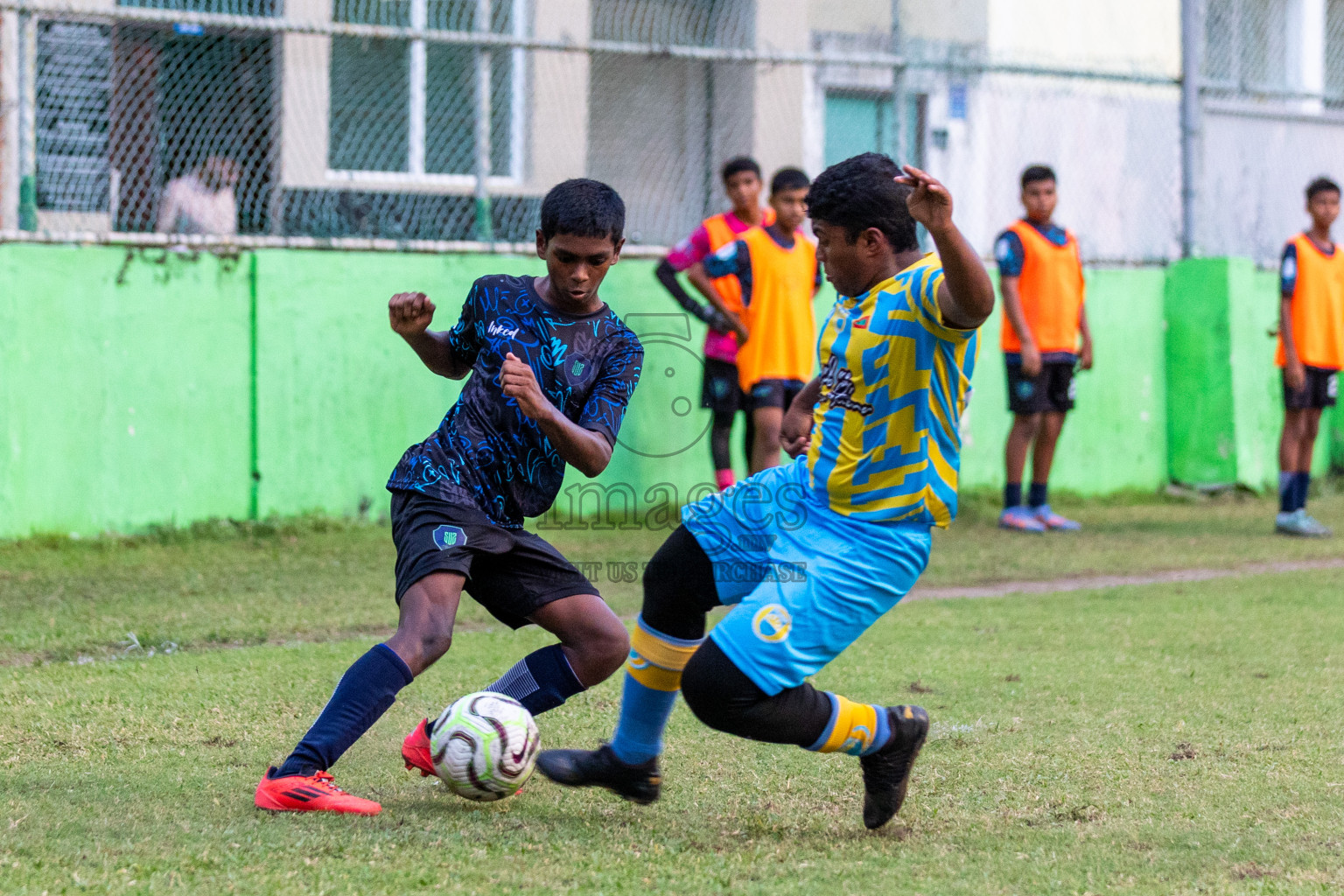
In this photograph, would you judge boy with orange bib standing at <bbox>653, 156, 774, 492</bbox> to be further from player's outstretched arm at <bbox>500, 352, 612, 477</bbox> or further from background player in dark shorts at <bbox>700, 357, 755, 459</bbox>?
player's outstretched arm at <bbox>500, 352, 612, 477</bbox>

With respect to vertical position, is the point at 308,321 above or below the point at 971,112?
below

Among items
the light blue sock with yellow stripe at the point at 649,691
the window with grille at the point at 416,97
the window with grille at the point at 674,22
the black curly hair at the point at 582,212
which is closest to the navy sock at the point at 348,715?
the light blue sock with yellow stripe at the point at 649,691

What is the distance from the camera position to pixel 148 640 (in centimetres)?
546

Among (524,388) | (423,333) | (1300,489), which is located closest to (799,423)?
(524,388)

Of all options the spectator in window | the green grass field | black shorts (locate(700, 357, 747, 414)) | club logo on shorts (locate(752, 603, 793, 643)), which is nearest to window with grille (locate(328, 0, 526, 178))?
the spectator in window

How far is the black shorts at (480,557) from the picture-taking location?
3430 millimetres

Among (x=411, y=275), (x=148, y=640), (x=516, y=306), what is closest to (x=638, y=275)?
(x=411, y=275)

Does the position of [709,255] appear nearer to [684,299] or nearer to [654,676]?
[684,299]

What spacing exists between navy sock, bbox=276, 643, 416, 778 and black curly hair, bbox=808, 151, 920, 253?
143cm

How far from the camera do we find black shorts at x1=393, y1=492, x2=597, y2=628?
11.3 ft

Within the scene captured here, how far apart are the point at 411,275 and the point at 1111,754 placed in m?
5.58

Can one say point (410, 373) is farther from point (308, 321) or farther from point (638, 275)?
point (638, 275)

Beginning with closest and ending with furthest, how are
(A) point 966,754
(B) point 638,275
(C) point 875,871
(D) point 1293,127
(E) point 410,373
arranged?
1. (C) point 875,871
2. (A) point 966,754
3. (E) point 410,373
4. (B) point 638,275
5. (D) point 1293,127

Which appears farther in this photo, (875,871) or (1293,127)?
(1293,127)
